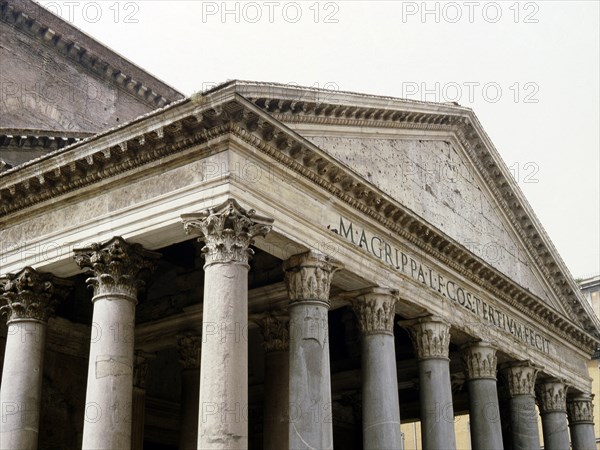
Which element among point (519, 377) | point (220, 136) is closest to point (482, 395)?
point (519, 377)

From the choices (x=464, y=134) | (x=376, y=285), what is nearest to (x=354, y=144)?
(x=376, y=285)

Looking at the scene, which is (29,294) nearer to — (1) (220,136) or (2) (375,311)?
(1) (220,136)

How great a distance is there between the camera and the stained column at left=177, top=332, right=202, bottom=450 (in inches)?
537

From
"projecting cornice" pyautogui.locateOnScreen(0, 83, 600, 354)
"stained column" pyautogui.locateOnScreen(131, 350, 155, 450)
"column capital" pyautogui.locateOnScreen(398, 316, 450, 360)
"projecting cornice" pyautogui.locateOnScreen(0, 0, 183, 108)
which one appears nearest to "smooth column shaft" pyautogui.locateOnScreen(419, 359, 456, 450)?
"column capital" pyautogui.locateOnScreen(398, 316, 450, 360)

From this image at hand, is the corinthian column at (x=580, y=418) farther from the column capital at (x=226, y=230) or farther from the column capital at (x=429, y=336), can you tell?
the column capital at (x=226, y=230)

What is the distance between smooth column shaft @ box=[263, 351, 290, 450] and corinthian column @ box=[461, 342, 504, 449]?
343 centimetres

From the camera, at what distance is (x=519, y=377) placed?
51.9ft

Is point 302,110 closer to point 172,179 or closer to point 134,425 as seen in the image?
point 172,179

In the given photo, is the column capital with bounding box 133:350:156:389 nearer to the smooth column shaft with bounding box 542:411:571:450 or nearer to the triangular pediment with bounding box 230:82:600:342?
the triangular pediment with bounding box 230:82:600:342

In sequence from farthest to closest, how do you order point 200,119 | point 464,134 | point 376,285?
point 464,134, point 376,285, point 200,119

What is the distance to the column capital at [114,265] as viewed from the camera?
408 inches

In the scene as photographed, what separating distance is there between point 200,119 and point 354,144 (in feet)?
10.0

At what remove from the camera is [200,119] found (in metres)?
9.84

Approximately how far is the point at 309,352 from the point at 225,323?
162cm
